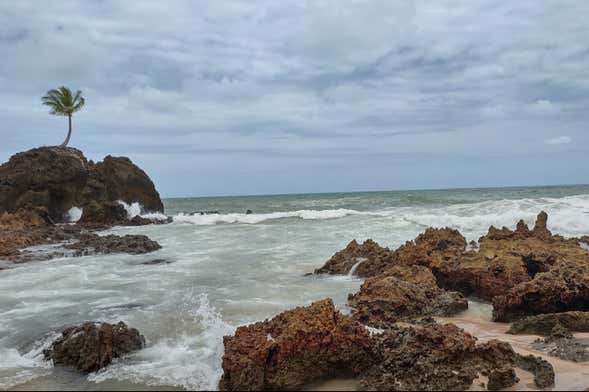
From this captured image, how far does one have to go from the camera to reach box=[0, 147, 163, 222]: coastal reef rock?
25.5 metres

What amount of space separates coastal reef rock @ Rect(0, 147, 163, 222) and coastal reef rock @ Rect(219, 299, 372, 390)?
2300 centimetres

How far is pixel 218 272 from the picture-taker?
35.4 ft

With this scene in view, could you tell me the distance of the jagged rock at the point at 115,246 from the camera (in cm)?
1447

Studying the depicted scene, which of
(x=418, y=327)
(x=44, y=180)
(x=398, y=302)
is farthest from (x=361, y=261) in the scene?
(x=44, y=180)

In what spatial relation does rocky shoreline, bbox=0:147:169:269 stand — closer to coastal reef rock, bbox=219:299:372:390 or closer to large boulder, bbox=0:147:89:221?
large boulder, bbox=0:147:89:221

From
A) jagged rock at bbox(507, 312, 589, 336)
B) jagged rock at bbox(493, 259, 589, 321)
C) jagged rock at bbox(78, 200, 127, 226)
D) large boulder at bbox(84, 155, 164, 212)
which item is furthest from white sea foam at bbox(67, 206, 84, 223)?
jagged rock at bbox(507, 312, 589, 336)

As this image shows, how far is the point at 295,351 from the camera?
14.4 feet

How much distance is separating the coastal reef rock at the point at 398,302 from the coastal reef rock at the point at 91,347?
288cm

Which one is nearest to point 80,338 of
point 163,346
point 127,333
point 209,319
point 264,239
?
point 127,333

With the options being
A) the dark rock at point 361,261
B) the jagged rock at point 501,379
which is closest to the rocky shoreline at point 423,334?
the jagged rock at point 501,379

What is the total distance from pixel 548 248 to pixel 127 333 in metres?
7.79

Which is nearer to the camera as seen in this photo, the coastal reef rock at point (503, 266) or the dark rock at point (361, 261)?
the coastal reef rock at point (503, 266)

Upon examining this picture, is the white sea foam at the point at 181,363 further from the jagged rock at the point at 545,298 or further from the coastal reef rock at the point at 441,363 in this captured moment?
the jagged rock at the point at 545,298

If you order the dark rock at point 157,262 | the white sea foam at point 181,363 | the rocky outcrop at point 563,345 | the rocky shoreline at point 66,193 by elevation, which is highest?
the rocky shoreline at point 66,193
